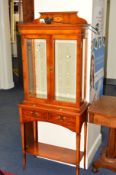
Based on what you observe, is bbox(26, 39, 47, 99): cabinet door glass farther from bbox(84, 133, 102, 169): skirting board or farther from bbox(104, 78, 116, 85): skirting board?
bbox(104, 78, 116, 85): skirting board

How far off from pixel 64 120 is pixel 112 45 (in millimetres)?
3597

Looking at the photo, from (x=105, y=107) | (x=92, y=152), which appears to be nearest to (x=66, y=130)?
(x=92, y=152)

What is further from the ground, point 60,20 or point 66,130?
point 60,20

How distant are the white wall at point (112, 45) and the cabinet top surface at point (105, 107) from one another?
314 centimetres

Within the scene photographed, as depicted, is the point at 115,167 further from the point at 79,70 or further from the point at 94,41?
the point at 94,41

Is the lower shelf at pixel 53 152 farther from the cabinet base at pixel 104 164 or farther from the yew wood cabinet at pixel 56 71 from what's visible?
the cabinet base at pixel 104 164

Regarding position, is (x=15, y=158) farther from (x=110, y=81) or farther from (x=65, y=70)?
(x=110, y=81)

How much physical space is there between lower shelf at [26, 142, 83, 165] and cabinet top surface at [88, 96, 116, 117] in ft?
1.70

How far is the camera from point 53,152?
2.45m

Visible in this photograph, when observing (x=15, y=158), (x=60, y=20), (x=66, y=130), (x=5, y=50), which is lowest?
(x=15, y=158)

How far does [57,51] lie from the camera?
6.99 ft

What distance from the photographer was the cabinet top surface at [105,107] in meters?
2.10

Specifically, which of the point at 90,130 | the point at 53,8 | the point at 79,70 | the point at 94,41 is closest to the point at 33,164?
the point at 90,130

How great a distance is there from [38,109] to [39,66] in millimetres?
398
